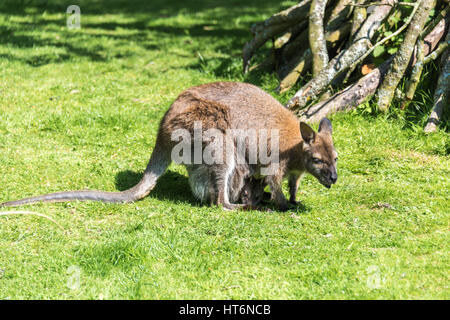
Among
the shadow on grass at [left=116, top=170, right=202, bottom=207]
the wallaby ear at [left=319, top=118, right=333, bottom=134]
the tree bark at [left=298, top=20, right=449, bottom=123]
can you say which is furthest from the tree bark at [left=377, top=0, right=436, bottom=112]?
the shadow on grass at [left=116, top=170, right=202, bottom=207]

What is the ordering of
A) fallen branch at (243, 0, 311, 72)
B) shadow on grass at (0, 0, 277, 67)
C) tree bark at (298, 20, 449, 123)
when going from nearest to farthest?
tree bark at (298, 20, 449, 123), fallen branch at (243, 0, 311, 72), shadow on grass at (0, 0, 277, 67)

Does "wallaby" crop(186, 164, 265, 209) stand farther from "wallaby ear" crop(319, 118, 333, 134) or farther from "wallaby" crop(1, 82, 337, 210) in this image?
"wallaby ear" crop(319, 118, 333, 134)

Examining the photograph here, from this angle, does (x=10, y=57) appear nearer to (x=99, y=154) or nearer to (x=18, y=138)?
(x=18, y=138)

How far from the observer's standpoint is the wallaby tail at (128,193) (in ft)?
17.0

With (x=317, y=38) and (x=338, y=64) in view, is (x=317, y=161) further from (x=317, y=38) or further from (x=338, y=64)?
(x=317, y=38)

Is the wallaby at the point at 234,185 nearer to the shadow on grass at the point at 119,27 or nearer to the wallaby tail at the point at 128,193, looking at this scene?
the wallaby tail at the point at 128,193

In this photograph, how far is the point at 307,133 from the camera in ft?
16.9

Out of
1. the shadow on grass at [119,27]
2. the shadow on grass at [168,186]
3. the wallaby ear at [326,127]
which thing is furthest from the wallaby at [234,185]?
the shadow on grass at [119,27]

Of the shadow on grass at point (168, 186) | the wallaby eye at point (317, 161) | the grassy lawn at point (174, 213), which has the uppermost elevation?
the wallaby eye at point (317, 161)

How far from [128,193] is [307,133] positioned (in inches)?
67.8

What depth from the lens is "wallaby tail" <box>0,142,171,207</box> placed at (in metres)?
5.19

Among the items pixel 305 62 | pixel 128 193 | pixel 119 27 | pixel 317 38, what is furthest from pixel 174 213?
pixel 119 27

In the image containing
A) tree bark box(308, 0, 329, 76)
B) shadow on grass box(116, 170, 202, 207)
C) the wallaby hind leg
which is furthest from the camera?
tree bark box(308, 0, 329, 76)
